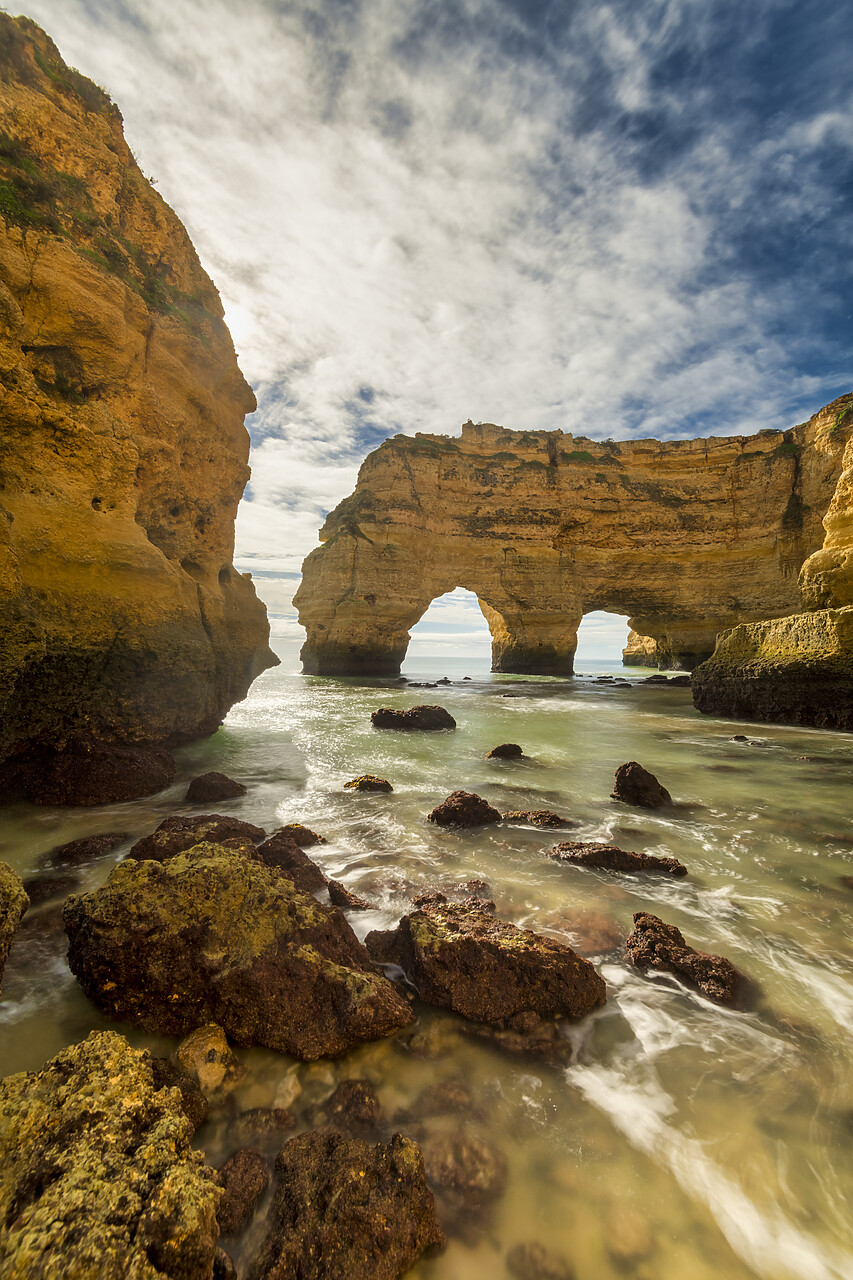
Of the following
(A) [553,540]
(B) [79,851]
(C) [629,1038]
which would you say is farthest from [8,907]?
(A) [553,540]

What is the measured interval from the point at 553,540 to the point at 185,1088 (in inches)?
1201

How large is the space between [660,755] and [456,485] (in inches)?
943

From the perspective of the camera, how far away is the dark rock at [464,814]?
4.93 metres

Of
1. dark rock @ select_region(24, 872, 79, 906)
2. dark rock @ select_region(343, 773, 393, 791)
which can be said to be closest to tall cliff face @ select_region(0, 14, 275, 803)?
dark rock @ select_region(24, 872, 79, 906)

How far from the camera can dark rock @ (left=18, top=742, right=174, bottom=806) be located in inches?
200

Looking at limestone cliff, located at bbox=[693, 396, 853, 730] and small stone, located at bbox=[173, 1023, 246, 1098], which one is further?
limestone cliff, located at bbox=[693, 396, 853, 730]

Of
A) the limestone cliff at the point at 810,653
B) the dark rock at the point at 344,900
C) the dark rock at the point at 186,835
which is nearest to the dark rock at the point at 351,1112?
the dark rock at the point at 344,900

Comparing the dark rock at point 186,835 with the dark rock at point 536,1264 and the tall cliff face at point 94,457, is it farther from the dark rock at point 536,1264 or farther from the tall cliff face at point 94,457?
the dark rock at point 536,1264

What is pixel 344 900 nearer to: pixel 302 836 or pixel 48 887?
pixel 302 836

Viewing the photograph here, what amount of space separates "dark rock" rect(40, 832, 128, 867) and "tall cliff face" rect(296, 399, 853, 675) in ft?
75.4

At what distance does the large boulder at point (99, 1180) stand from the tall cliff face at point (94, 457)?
4.23 meters

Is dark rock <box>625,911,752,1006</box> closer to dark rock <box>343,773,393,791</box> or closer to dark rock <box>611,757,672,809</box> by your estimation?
dark rock <box>611,757,672,809</box>

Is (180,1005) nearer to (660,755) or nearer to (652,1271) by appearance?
(652,1271)

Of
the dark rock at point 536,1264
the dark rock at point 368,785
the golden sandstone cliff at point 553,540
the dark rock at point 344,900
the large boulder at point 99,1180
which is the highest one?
the golden sandstone cliff at point 553,540
